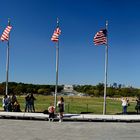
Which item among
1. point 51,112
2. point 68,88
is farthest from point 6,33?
point 68,88

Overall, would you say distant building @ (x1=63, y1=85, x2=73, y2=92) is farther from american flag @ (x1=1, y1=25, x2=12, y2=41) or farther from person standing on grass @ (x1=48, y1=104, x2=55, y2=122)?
person standing on grass @ (x1=48, y1=104, x2=55, y2=122)

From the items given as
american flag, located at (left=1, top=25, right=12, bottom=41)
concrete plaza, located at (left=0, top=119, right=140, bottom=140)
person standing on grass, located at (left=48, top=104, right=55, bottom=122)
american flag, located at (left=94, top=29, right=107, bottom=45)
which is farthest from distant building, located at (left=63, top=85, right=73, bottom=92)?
concrete plaza, located at (left=0, top=119, right=140, bottom=140)

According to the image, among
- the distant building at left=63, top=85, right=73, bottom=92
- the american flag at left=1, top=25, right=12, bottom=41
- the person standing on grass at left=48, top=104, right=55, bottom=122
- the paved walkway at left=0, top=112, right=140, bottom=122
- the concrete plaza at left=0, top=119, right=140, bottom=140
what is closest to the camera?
the concrete plaza at left=0, top=119, right=140, bottom=140

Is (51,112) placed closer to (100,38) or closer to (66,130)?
(66,130)

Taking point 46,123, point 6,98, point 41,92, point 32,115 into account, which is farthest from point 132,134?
point 41,92

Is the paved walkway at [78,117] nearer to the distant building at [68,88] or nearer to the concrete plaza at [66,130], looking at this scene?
the concrete plaza at [66,130]

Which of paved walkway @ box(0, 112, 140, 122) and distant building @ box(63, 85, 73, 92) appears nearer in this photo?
paved walkway @ box(0, 112, 140, 122)

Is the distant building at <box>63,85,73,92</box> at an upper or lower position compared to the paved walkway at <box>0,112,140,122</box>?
upper

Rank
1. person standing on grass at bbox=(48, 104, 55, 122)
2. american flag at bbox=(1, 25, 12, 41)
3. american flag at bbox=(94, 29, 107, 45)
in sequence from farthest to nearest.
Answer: american flag at bbox=(1, 25, 12, 41) < american flag at bbox=(94, 29, 107, 45) < person standing on grass at bbox=(48, 104, 55, 122)

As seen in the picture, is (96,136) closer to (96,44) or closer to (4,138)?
(4,138)

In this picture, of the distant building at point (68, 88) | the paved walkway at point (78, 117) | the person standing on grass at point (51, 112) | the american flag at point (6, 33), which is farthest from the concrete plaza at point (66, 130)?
the distant building at point (68, 88)

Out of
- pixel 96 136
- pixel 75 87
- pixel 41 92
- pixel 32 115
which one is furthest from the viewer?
pixel 75 87

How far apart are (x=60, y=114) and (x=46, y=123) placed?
1.47 m

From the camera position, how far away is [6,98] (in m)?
33.2
